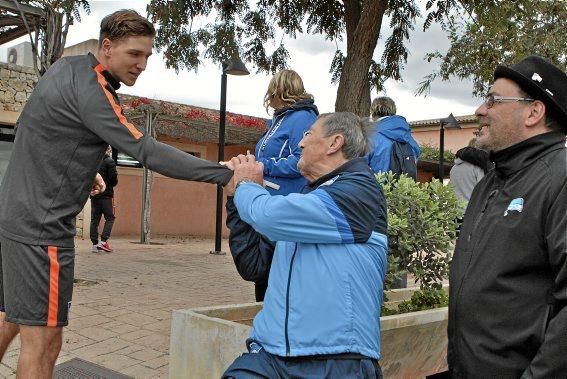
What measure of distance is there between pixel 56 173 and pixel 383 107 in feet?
10.5

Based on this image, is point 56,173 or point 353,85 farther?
point 353,85

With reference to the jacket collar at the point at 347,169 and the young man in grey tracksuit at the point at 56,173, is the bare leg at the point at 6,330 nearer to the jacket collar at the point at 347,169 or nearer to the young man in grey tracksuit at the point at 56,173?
the young man in grey tracksuit at the point at 56,173

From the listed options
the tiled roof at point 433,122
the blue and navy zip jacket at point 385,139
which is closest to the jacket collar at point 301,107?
the blue and navy zip jacket at point 385,139

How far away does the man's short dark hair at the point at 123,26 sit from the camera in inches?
108

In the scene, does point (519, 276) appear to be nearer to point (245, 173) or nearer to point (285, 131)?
point (245, 173)

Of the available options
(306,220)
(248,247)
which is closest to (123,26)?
(248,247)

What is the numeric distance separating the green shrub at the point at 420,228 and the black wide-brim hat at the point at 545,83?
178 centimetres

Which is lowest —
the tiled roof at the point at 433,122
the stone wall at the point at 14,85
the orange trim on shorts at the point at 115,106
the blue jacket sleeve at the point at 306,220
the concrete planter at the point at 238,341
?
the concrete planter at the point at 238,341

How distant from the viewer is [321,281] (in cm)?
216

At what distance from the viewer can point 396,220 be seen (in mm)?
3865

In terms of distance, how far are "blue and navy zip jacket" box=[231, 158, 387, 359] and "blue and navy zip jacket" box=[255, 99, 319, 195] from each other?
4.70 ft

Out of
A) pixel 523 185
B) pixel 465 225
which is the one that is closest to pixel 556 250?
pixel 523 185

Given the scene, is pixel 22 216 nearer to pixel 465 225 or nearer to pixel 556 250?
pixel 465 225

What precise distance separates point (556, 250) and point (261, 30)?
817 cm
